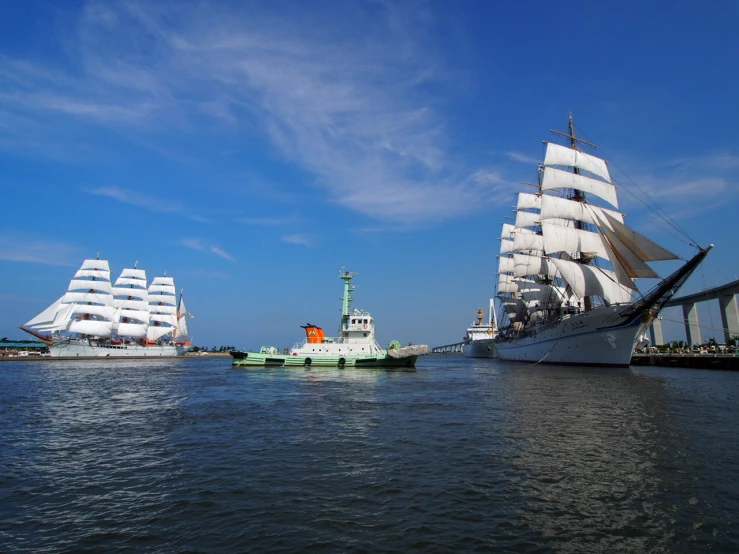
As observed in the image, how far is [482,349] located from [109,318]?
95.8 metres

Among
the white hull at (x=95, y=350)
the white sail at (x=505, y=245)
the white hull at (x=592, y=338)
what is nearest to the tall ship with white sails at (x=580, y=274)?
the white hull at (x=592, y=338)

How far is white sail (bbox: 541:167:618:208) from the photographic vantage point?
71.2m

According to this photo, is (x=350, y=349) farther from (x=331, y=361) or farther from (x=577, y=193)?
(x=577, y=193)

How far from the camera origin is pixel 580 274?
61.8 meters

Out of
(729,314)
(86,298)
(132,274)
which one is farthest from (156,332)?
(729,314)

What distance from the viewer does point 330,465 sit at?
39.2 ft

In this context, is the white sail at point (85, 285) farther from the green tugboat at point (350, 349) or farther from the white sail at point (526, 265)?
the white sail at point (526, 265)

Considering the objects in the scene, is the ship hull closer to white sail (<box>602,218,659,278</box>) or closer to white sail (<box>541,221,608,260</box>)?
white sail (<box>602,218,659,278</box>)

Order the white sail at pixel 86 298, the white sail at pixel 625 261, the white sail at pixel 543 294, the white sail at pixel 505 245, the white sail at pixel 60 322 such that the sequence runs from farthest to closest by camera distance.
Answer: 1. the white sail at pixel 505 245
2. the white sail at pixel 86 298
3. the white sail at pixel 60 322
4. the white sail at pixel 543 294
5. the white sail at pixel 625 261

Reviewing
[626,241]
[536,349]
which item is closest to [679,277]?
[626,241]

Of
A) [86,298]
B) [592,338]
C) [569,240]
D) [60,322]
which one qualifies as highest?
[569,240]

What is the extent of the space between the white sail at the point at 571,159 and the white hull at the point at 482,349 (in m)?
53.7

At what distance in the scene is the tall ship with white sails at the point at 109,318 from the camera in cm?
9262

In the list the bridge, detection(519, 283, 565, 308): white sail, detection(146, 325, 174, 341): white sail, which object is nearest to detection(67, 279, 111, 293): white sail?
detection(146, 325, 174, 341): white sail
